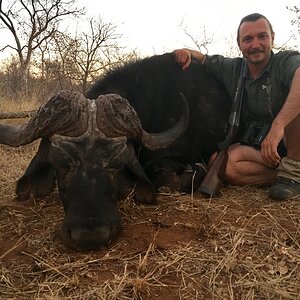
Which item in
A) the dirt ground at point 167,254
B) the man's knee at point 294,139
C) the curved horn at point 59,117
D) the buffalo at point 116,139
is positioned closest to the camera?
the dirt ground at point 167,254

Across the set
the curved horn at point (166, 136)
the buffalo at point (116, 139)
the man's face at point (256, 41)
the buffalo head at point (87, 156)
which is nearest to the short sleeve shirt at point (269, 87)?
the man's face at point (256, 41)

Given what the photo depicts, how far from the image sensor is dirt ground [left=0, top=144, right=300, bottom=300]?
2238 millimetres

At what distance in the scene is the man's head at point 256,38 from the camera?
4215mm

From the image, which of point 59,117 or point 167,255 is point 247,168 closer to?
point 167,255

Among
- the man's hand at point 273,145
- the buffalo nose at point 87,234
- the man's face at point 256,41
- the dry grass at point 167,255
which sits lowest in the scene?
the dry grass at point 167,255

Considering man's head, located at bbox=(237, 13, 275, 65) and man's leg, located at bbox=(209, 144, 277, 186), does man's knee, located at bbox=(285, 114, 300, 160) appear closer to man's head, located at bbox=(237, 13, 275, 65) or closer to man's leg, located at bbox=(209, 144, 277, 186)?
man's leg, located at bbox=(209, 144, 277, 186)

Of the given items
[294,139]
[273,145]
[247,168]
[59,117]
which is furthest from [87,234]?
[294,139]

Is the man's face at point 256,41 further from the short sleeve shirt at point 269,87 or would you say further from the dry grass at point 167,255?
the dry grass at point 167,255

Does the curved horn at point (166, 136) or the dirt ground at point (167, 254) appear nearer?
the dirt ground at point (167, 254)

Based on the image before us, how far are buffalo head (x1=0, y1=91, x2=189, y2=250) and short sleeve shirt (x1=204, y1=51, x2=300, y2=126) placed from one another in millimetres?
1417

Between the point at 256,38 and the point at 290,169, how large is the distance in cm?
141

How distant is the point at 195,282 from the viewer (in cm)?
231

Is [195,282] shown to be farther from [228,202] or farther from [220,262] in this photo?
[228,202]

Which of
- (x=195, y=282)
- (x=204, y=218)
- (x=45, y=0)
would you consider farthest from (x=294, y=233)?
(x=45, y=0)
